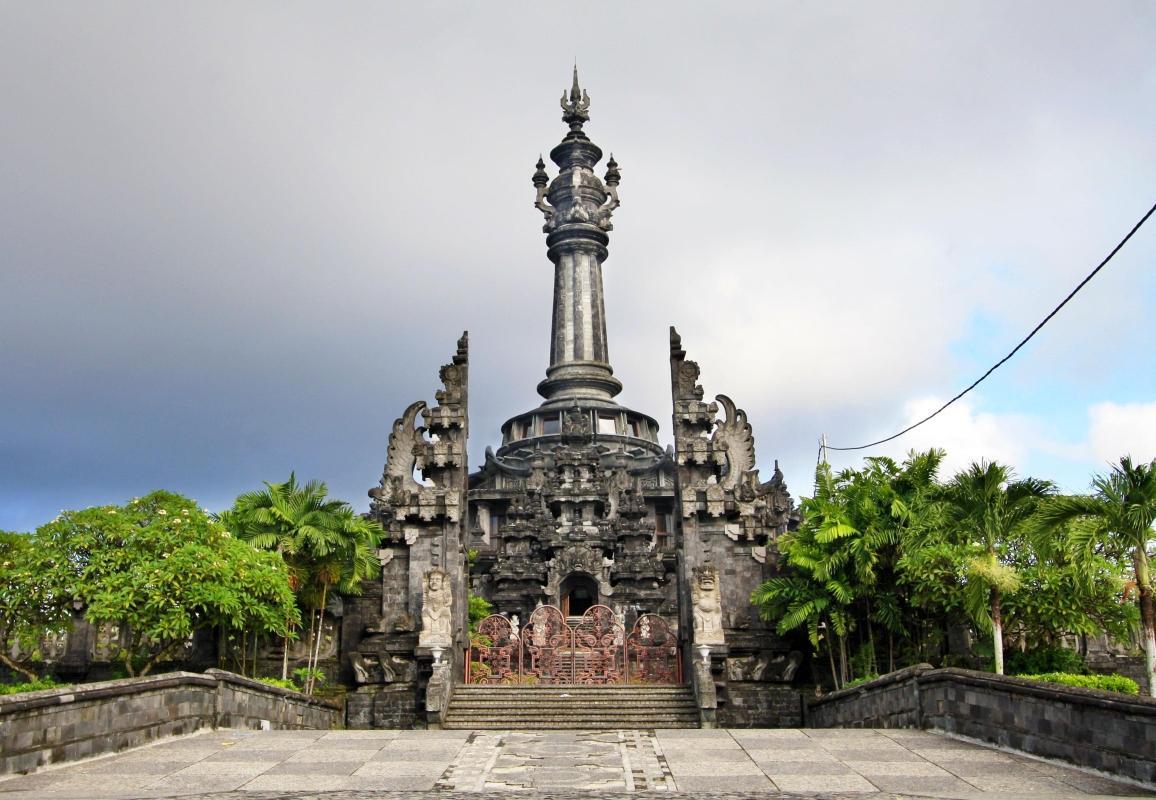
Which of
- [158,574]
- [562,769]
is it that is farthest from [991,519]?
[158,574]

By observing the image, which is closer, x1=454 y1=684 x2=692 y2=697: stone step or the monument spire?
x1=454 y1=684 x2=692 y2=697: stone step

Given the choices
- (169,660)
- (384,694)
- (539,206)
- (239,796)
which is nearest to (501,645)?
(384,694)

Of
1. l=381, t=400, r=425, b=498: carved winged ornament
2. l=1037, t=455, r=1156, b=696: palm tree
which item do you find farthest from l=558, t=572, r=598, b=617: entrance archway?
l=1037, t=455, r=1156, b=696: palm tree

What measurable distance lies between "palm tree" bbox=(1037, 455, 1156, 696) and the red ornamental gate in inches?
437

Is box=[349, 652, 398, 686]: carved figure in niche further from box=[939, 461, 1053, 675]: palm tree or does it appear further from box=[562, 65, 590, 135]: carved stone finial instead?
box=[562, 65, 590, 135]: carved stone finial

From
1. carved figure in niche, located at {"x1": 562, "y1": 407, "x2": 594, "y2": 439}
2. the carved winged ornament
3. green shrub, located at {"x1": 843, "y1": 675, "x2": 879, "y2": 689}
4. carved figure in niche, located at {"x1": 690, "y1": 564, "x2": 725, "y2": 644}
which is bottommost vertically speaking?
green shrub, located at {"x1": 843, "y1": 675, "x2": 879, "y2": 689}

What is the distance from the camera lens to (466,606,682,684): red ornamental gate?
27109 mm

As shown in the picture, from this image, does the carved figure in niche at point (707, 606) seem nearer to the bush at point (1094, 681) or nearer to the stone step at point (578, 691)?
the stone step at point (578, 691)

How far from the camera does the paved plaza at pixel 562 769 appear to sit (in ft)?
39.6

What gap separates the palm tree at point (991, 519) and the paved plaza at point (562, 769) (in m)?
5.87

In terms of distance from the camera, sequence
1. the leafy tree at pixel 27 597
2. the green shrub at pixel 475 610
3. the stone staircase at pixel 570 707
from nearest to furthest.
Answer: the leafy tree at pixel 27 597
the stone staircase at pixel 570 707
the green shrub at pixel 475 610

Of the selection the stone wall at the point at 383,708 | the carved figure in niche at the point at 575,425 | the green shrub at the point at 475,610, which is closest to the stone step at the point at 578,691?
the stone wall at the point at 383,708

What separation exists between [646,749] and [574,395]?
40873 mm

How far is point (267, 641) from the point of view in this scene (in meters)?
28.5
